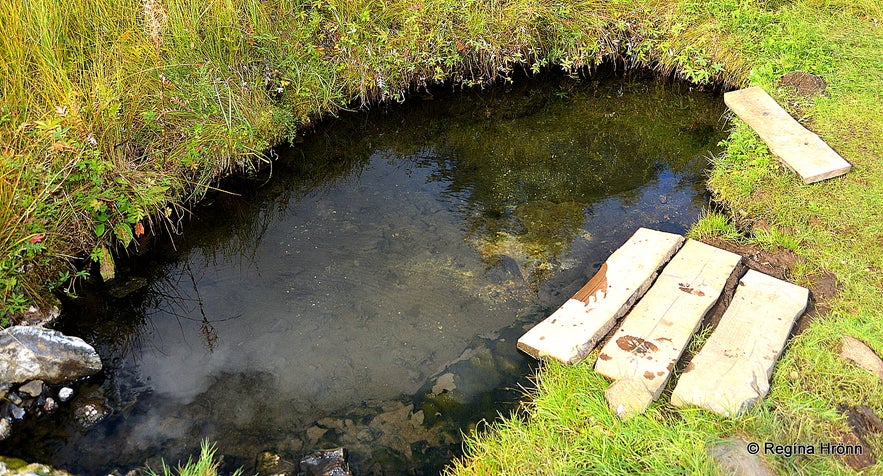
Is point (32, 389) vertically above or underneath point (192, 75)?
underneath

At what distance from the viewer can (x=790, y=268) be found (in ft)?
13.1

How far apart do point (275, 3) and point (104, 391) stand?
381 cm

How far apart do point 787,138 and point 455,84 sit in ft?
10.8

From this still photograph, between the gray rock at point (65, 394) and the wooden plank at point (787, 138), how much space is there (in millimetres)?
5009

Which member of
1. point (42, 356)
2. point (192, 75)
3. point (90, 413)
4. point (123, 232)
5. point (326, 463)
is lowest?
point (326, 463)

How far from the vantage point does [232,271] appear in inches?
173

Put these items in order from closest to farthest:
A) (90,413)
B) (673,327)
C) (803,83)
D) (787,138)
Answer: (90,413) → (673,327) → (787,138) → (803,83)

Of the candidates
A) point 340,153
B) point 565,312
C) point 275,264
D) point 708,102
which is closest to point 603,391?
point 565,312

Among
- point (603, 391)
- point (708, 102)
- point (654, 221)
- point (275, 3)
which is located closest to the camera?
point (603, 391)

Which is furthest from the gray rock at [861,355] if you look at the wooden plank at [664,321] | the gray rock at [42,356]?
the gray rock at [42,356]

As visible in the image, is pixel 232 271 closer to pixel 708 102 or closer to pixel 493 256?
pixel 493 256

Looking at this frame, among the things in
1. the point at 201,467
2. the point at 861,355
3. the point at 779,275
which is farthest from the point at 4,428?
→ the point at 779,275

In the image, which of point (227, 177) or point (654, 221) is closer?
point (654, 221)

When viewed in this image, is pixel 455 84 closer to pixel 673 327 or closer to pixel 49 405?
pixel 673 327
